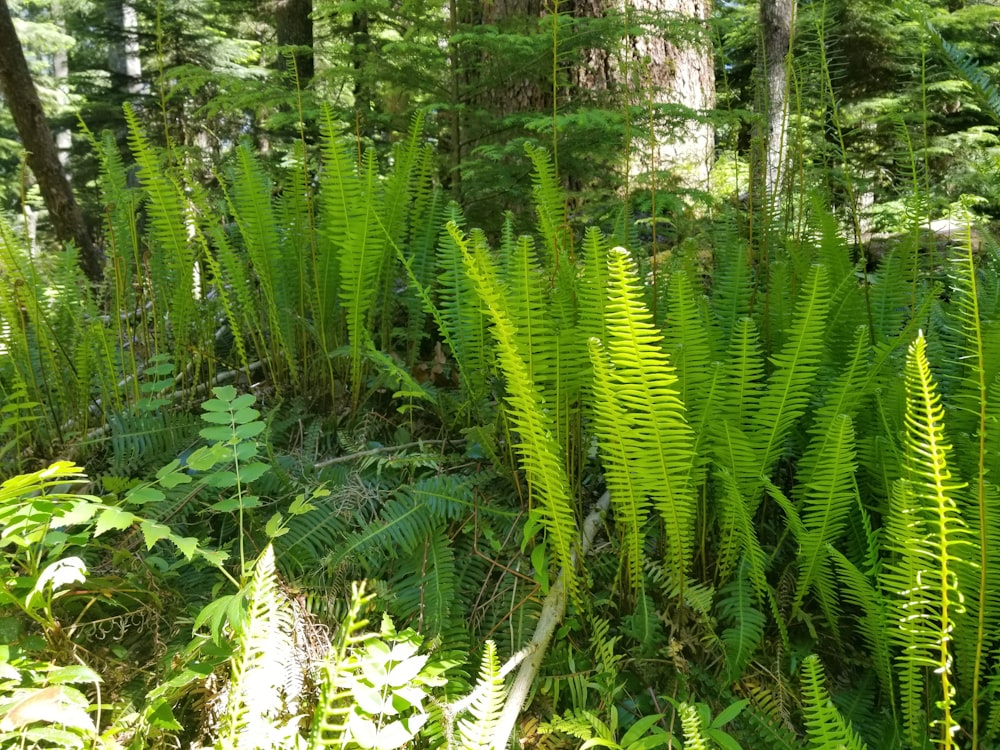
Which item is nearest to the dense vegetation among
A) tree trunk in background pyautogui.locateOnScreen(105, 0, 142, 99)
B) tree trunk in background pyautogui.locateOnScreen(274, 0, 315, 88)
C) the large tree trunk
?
the large tree trunk

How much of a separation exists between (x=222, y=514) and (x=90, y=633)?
0.95 ft

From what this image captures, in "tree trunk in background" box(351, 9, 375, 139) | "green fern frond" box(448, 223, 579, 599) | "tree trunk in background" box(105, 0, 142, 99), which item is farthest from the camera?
"tree trunk in background" box(105, 0, 142, 99)

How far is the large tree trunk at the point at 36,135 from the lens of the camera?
4.29 m

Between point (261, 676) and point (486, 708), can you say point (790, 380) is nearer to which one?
point (486, 708)

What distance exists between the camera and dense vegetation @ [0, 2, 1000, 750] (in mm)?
910

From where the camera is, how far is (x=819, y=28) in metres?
1.54

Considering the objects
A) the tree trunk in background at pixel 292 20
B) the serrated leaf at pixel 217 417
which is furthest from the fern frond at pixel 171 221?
the tree trunk in background at pixel 292 20

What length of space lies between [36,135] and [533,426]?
196 inches

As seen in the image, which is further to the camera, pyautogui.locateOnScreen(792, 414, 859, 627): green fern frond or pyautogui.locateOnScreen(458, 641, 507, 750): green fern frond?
pyautogui.locateOnScreen(792, 414, 859, 627): green fern frond

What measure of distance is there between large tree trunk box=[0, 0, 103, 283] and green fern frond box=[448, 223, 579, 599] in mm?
4059

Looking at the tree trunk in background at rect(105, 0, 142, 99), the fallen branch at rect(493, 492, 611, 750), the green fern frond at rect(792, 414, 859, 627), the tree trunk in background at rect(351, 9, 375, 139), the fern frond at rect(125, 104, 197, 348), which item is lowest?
the fallen branch at rect(493, 492, 611, 750)

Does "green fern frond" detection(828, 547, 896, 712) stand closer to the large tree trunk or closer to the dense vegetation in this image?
Result: the dense vegetation

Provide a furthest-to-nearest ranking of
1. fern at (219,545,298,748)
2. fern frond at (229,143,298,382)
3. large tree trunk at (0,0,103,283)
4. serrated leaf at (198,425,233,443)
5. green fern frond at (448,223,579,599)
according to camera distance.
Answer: large tree trunk at (0,0,103,283) → fern frond at (229,143,298,382) → serrated leaf at (198,425,233,443) → green fern frond at (448,223,579,599) → fern at (219,545,298,748)

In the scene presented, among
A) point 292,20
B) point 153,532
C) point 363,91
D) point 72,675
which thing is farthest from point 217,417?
point 292,20
